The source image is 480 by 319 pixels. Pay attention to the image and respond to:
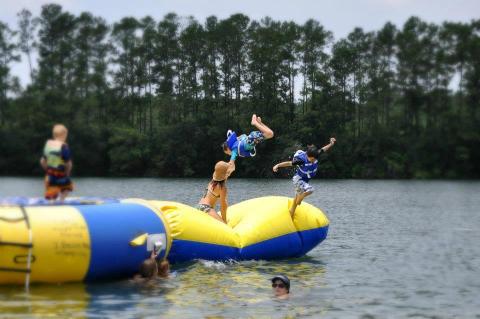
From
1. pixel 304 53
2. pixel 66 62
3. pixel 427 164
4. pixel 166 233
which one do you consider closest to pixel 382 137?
pixel 427 164

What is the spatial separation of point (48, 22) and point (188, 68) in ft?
49.3

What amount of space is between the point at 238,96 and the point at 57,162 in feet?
207

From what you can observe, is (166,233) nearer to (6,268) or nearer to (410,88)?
(6,268)

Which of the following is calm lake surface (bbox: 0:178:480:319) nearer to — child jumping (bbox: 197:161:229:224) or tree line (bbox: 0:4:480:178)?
child jumping (bbox: 197:161:229:224)

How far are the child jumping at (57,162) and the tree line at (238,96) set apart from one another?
5044 centimetres

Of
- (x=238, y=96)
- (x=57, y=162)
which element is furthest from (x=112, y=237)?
(x=238, y=96)

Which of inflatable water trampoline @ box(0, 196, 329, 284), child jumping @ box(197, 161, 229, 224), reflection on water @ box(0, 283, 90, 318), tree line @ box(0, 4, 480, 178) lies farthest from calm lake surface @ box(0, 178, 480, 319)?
tree line @ box(0, 4, 480, 178)

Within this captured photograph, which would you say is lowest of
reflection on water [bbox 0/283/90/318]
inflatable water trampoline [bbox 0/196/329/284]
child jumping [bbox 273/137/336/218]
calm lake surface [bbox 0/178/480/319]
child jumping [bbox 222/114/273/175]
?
calm lake surface [bbox 0/178/480/319]

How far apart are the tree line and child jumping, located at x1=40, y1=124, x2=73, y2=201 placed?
5044 centimetres

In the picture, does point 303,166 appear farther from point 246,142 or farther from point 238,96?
point 238,96

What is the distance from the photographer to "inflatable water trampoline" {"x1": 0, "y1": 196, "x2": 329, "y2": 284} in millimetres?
9352

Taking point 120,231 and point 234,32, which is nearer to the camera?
point 120,231

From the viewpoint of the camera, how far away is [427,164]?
68.2 meters

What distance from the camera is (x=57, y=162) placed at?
32.3ft
